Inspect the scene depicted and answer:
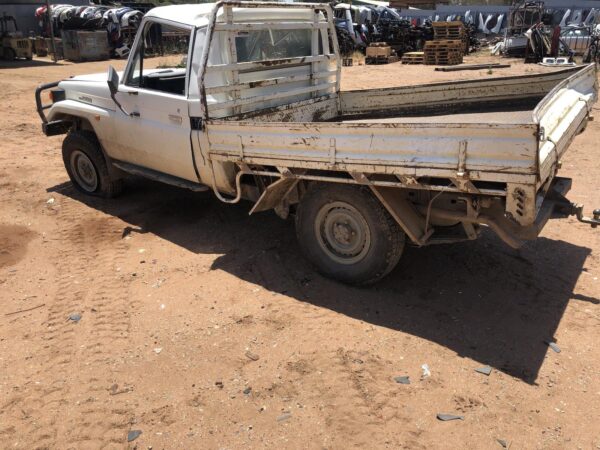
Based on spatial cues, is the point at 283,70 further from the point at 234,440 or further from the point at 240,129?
the point at 234,440

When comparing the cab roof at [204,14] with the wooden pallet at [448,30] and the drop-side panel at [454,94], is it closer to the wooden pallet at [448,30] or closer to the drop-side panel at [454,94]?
the drop-side panel at [454,94]

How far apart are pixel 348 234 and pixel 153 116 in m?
2.31

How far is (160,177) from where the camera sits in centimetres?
546

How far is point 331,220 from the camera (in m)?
4.39

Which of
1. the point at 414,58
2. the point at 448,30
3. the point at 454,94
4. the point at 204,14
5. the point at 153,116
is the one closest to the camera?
the point at 204,14

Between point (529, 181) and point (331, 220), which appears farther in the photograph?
point (331, 220)

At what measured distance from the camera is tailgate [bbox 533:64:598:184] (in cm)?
340

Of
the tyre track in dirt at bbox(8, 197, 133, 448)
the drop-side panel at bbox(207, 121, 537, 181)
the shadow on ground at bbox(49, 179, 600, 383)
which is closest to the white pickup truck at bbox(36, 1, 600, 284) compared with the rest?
the drop-side panel at bbox(207, 121, 537, 181)

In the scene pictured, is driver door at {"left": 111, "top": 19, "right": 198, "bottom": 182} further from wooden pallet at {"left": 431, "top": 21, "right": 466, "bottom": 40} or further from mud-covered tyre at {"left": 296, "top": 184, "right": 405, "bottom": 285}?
wooden pallet at {"left": 431, "top": 21, "right": 466, "bottom": 40}

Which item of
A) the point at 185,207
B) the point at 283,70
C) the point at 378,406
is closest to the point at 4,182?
the point at 185,207

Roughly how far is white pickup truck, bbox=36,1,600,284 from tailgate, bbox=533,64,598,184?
2 centimetres

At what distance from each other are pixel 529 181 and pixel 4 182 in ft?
21.6

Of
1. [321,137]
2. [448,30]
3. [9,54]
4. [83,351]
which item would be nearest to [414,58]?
[448,30]

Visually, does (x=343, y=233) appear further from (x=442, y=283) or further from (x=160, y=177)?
(x=160, y=177)
